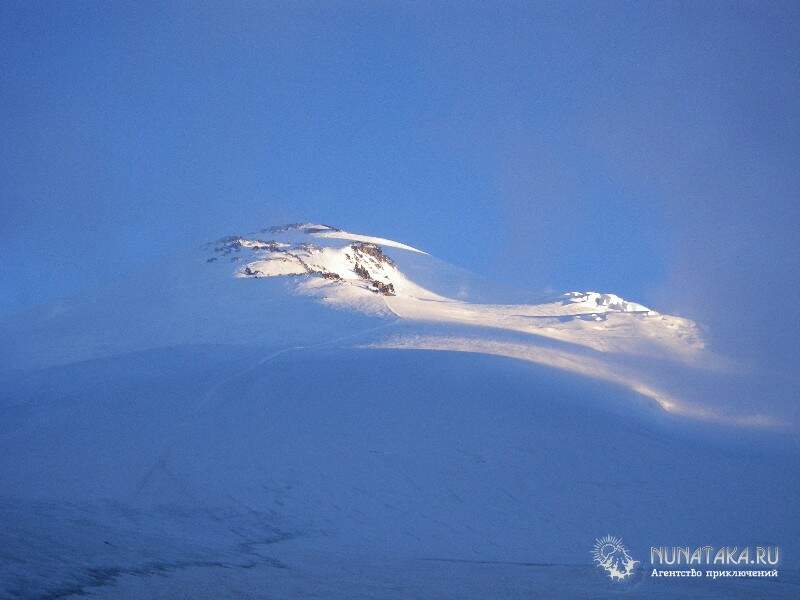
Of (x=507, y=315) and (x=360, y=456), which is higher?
(x=507, y=315)

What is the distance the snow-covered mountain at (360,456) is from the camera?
909 cm

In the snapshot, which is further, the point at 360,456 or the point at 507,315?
the point at 507,315

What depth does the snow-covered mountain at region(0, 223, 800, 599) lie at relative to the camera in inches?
358

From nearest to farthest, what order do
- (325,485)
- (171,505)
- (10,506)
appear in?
(10,506) → (171,505) → (325,485)

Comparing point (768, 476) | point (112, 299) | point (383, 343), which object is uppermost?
point (112, 299)

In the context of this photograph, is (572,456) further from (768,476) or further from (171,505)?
(171,505)

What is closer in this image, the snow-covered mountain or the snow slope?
the snow-covered mountain

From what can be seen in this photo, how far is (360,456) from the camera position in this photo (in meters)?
14.8

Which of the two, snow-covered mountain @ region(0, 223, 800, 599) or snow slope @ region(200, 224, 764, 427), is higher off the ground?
snow slope @ region(200, 224, 764, 427)

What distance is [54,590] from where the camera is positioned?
6.77 metres

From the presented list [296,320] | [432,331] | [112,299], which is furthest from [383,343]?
[112,299]

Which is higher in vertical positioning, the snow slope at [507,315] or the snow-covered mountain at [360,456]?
the snow slope at [507,315]

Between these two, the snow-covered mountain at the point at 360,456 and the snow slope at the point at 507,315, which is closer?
the snow-covered mountain at the point at 360,456

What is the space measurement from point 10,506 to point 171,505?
2.59 metres
